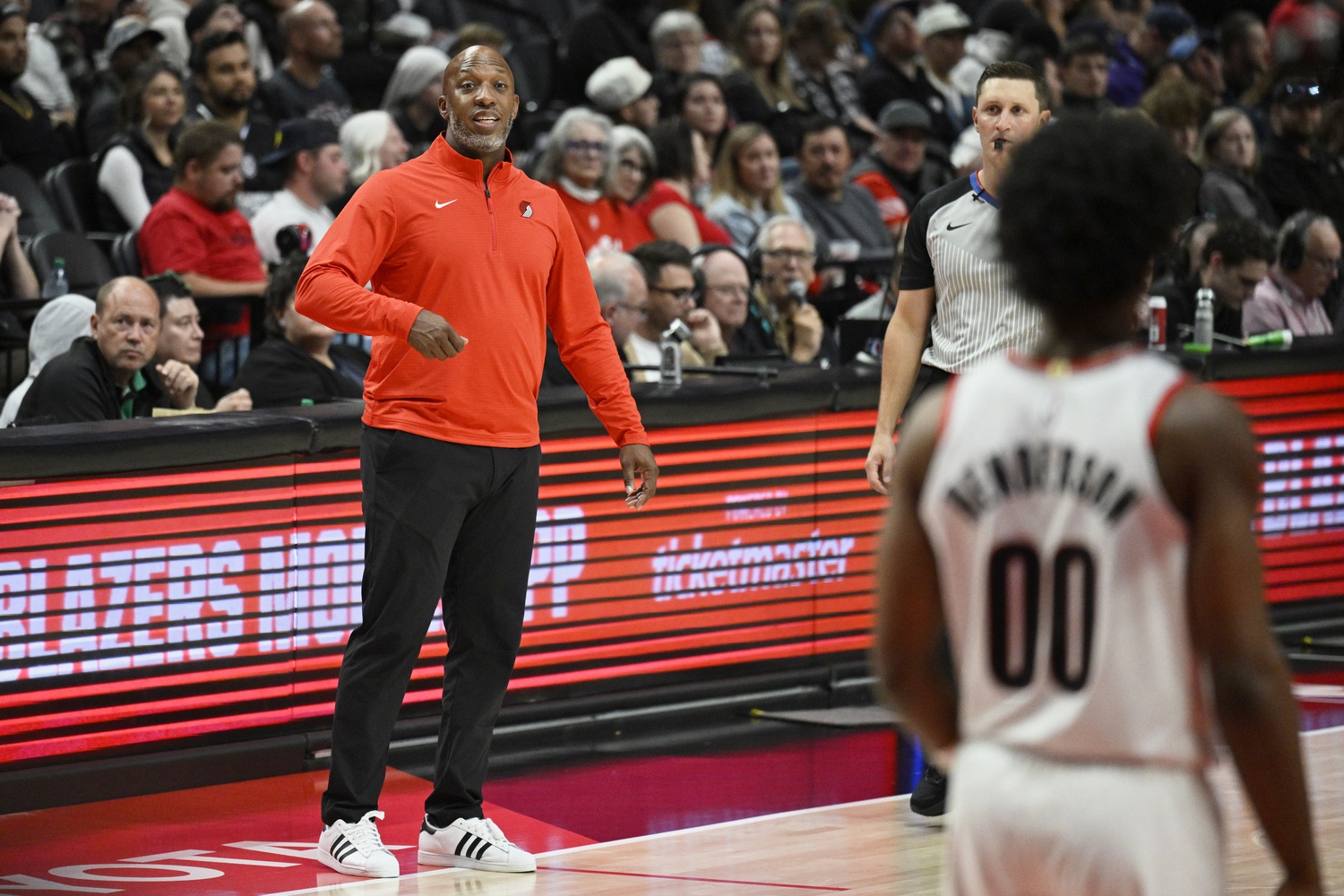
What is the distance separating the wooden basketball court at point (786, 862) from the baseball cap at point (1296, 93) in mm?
7258

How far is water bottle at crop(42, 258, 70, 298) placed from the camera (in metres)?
7.89

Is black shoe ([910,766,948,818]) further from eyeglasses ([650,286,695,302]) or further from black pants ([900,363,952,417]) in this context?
eyeglasses ([650,286,695,302])

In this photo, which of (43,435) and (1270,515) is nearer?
(43,435)

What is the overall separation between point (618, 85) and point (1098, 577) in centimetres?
893

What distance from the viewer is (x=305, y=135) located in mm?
8828

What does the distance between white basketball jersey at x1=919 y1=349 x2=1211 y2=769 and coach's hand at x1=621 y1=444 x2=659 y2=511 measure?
2.78 m

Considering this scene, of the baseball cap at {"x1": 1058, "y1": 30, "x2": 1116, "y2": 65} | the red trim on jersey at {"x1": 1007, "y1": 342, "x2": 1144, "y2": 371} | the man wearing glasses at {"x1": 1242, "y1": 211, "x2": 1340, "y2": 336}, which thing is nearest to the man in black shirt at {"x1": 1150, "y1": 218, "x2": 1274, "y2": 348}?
the man wearing glasses at {"x1": 1242, "y1": 211, "x2": 1340, "y2": 336}

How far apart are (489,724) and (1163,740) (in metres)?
3.05

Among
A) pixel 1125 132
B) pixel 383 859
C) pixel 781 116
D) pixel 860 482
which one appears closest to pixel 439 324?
pixel 383 859

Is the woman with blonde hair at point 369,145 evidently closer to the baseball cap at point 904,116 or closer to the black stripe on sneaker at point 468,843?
the baseball cap at point 904,116

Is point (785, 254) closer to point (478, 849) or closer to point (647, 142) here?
point (647, 142)

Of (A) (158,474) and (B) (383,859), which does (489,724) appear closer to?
(B) (383,859)

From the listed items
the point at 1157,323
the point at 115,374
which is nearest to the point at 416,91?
the point at 115,374

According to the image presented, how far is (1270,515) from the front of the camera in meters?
8.12
